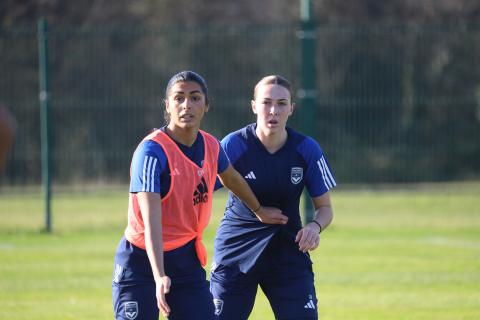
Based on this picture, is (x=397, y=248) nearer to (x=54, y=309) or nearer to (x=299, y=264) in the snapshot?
(x=54, y=309)

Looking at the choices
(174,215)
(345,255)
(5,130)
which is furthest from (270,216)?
(345,255)

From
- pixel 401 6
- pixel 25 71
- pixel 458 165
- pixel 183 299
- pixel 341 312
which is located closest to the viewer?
pixel 183 299

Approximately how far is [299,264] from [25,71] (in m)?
16.6

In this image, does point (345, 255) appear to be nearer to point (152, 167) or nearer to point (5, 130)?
point (152, 167)

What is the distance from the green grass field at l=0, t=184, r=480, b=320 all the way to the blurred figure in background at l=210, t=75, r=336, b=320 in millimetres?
2509

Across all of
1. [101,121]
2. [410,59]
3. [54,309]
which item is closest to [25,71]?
[101,121]

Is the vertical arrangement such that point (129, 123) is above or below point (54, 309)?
above

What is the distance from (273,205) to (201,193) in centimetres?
104

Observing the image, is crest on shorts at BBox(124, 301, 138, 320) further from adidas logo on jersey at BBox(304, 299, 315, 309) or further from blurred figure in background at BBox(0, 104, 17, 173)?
blurred figure in background at BBox(0, 104, 17, 173)

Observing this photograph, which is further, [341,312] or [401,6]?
[401,6]

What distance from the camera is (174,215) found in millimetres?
5820

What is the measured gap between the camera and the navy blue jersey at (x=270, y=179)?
6754mm

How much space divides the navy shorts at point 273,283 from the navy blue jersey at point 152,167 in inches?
45.7

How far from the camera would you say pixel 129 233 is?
5867 millimetres
